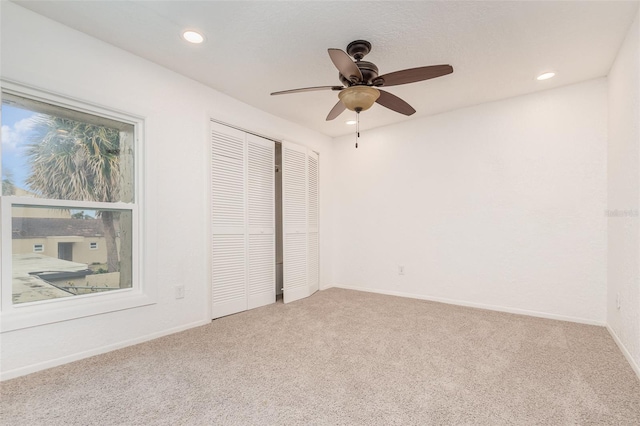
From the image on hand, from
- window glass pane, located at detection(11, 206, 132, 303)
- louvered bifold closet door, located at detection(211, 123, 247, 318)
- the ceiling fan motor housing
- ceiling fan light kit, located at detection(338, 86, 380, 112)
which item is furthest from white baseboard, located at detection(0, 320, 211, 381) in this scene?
the ceiling fan motor housing

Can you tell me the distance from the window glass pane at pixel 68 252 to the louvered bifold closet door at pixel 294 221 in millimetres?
1821

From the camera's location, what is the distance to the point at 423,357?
221cm

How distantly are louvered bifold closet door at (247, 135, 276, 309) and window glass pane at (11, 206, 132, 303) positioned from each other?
134 centimetres

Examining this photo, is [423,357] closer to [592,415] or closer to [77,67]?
[592,415]

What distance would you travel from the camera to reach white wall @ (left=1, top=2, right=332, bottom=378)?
1.97 m

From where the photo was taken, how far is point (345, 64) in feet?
6.31

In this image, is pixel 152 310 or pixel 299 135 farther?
pixel 299 135

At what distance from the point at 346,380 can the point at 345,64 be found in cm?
203

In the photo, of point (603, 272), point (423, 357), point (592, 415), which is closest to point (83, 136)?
point (423, 357)

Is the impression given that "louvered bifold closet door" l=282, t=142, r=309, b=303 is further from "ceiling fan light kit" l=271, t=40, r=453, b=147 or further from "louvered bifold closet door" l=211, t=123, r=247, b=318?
"ceiling fan light kit" l=271, t=40, r=453, b=147

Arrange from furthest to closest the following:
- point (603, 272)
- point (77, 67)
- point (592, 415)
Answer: point (603, 272), point (77, 67), point (592, 415)

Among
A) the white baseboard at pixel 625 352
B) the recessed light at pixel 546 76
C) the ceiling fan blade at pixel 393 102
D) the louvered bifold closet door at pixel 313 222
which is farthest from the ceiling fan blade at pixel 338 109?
the white baseboard at pixel 625 352

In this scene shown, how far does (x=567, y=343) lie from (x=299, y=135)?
144 inches

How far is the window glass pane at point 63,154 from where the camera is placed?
1994mm
